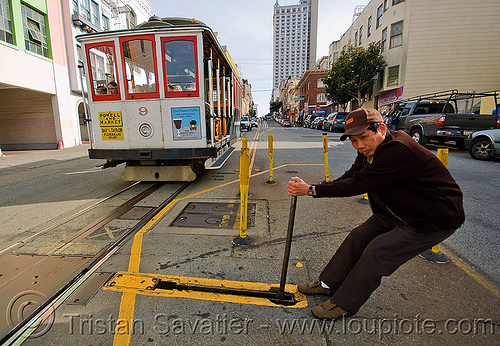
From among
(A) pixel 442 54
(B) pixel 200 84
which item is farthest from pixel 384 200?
(A) pixel 442 54

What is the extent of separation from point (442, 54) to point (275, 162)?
22204 mm

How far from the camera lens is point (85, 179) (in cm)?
744

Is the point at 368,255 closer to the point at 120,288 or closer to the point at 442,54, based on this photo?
the point at 120,288

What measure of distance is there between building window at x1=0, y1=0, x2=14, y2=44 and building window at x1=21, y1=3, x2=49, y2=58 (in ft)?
2.67

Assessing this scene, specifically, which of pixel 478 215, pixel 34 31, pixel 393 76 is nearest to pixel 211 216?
pixel 478 215

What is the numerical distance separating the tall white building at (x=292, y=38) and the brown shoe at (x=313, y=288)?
6137 inches

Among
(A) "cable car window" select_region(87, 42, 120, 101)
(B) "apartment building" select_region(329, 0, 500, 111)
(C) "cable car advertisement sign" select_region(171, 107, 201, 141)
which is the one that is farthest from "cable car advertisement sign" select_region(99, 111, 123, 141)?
(B) "apartment building" select_region(329, 0, 500, 111)

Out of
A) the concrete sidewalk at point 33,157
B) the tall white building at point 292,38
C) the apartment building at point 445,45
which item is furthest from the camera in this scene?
the tall white building at point 292,38

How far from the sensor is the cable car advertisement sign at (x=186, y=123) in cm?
557

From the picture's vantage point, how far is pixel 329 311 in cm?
219

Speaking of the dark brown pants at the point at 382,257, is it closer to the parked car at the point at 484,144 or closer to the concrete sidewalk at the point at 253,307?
the concrete sidewalk at the point at 253,307

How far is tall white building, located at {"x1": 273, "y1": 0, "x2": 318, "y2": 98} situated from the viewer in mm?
151625

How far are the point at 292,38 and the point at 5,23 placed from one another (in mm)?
168924

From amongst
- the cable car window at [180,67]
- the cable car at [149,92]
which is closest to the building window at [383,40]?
the cable car at [149,92]
